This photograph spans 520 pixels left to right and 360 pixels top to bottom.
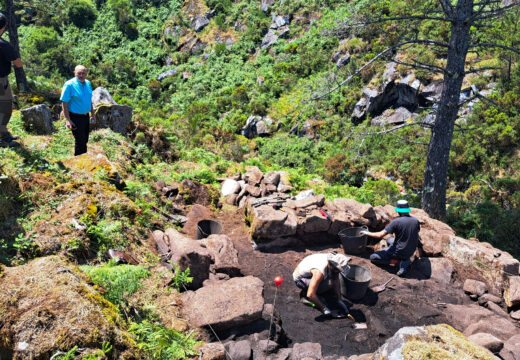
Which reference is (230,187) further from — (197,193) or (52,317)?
(52,317)

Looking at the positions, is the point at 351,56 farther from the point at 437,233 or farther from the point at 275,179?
the point at 437,233

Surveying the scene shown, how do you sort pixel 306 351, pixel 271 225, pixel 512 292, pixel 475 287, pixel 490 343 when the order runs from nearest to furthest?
pixel 490 343
pixel 306 351
pixel 512 292
pixel 475 287
pixel 271 225

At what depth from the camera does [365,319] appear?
4840mm

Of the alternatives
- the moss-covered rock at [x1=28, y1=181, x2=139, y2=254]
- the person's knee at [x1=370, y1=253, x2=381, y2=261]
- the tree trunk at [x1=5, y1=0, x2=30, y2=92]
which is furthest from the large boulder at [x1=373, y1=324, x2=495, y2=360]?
the tree trunk at [x1=5, y1=0, x2=30, y2=92]

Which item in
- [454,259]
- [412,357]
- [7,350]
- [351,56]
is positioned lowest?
[454,259]

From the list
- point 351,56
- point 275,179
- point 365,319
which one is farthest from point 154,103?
point 365,319

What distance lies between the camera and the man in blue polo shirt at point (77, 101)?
587 cm

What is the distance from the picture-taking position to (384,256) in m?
6.05

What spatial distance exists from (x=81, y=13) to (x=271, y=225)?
131ft

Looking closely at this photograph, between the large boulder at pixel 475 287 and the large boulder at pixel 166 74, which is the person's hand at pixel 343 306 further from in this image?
the large boulder at pixel 166 74

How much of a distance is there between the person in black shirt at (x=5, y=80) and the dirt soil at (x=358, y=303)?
339cm

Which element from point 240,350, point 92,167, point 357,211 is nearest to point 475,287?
point 357,211

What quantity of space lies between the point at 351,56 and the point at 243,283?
19981mm

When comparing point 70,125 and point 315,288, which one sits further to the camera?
point 70,125
